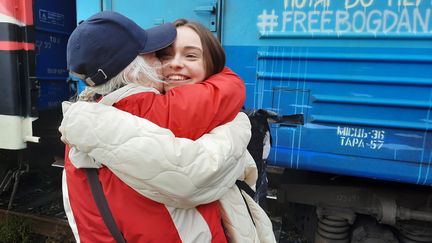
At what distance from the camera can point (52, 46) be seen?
338 centimetres

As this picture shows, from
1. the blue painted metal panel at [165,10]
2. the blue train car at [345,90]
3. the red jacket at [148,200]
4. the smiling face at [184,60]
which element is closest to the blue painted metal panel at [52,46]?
Result: the blue painted metal panel at [165,10]

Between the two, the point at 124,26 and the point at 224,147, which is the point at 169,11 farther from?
the point at 224,147

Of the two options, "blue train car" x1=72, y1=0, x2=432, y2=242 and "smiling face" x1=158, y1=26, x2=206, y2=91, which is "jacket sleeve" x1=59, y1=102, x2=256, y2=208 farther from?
"blue train car" x1=72, y1=0, x2=432, y2=242

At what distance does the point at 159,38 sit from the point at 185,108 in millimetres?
241

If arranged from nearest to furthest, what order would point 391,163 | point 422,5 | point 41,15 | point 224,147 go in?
point 224,147, point 422,5, point 391,163, point 41,15

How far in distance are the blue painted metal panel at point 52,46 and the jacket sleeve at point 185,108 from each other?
2713 millimetres

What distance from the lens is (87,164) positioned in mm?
904

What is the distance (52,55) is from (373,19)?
290 cm

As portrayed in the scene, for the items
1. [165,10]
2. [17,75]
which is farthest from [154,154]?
[17,75]

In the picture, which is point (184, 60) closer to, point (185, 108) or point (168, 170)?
point (185, 108)

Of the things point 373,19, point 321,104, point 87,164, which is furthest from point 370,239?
point 87,164

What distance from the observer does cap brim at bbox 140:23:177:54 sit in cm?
94

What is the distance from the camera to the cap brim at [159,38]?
0.94m

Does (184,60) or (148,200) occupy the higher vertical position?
(184,60)
